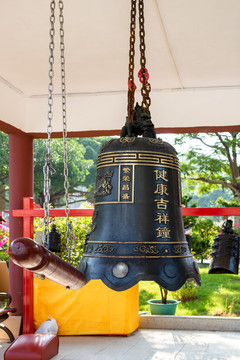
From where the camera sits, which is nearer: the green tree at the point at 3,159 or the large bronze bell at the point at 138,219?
the large bronze bell at the point at 138,219

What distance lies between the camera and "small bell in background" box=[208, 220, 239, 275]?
4.59 meters

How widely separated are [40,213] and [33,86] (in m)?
1.45

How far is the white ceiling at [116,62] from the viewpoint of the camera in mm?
3795

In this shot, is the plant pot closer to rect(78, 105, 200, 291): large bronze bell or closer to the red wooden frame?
the red wooden frame

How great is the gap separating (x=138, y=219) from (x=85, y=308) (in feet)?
13.2

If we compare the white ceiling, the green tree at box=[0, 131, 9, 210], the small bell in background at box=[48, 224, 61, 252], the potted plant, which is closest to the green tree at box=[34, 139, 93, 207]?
the green tree at box=[0, 131, 9, 210]

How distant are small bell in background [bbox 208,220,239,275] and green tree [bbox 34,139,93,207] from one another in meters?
10.9

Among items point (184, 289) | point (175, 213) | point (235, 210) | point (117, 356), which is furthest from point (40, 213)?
point (184, 289)

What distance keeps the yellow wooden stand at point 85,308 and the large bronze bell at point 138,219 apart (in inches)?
145

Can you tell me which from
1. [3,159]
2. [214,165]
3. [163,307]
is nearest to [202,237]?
[163,307]

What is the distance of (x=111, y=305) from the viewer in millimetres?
6215

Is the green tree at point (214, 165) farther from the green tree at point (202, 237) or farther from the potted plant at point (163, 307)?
the potted plant at point (163, 307)

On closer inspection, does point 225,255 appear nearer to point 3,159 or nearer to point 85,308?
point 85,308

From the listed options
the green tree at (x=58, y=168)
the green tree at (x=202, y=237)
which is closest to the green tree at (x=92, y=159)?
the green tree at (x=58, y=168)
